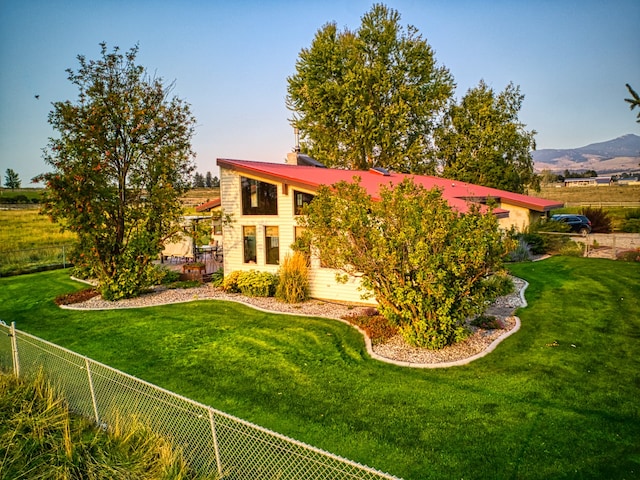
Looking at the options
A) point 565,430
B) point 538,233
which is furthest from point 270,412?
point 538,233

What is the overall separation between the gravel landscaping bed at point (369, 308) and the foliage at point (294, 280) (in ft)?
0.89

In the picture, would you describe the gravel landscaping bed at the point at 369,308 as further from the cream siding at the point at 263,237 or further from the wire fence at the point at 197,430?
the wire fence at the point at 197,430

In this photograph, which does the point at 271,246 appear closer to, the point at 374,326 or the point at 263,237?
the point at 263,237

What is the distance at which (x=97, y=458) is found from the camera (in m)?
5.19

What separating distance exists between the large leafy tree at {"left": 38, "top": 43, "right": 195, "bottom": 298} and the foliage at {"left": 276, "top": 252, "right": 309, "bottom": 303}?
4.59 metres

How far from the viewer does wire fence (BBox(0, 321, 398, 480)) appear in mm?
4711

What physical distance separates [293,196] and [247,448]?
31.3 ft

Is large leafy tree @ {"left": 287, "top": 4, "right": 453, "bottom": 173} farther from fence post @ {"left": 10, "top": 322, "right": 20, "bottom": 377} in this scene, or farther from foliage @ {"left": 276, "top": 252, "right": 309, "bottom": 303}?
fence post @ {"left": 10, "top": 322, "right": 20, "bottom": 377}

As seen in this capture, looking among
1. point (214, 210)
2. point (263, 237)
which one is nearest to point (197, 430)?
point (263, 237)

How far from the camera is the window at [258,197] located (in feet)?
46.9

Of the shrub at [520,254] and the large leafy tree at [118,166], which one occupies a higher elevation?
the large leafy tree at [118,166]

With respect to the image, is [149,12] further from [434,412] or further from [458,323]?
[434,412]

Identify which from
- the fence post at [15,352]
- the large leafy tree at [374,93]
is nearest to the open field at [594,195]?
the large leafy tree at [374,93]

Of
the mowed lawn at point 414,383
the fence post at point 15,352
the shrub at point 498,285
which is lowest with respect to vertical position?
the mowed lawn at point 414,383
